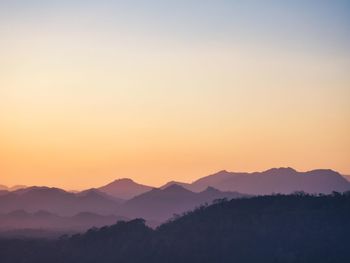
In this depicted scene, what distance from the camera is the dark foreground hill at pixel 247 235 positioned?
446 feet

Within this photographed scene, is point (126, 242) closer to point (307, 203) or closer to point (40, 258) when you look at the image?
point (40, 258)

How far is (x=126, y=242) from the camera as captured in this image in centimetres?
16825

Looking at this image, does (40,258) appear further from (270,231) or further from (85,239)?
(270,231)

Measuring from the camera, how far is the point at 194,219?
528 ft

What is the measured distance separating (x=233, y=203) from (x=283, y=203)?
45.1 ft

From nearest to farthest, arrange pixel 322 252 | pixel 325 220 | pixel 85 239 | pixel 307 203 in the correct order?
pixel 322 252 < pixel 325 220 < pixel 307 203 < pixel 85 239

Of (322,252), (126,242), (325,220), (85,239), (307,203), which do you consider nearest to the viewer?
(322,252)

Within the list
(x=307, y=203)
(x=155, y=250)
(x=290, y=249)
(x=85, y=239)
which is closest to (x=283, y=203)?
(x=307, y=203)

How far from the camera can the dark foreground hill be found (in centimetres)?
13600

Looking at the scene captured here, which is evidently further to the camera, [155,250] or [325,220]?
[155,250]

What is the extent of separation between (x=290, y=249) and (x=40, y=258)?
84434 millimetres

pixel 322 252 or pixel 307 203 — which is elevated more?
pixel 307 203

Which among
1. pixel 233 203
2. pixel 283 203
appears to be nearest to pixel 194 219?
pixel 233 203

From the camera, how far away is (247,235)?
14588cm
